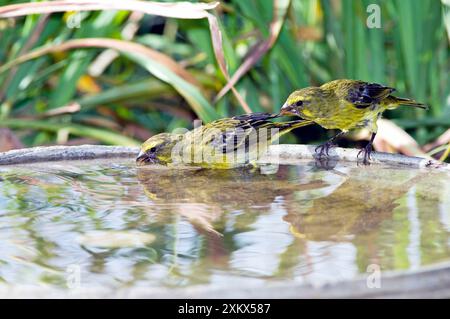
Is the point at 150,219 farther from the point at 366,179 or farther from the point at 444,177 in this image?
the point at 444,177

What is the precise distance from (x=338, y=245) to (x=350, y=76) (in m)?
2.47

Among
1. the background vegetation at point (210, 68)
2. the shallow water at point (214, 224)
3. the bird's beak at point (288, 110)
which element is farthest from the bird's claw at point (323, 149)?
the background vegetation at point (210, 68)

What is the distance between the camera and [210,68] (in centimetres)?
475

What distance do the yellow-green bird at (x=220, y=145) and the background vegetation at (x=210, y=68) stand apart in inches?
28.3

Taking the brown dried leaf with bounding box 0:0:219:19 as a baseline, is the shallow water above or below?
below

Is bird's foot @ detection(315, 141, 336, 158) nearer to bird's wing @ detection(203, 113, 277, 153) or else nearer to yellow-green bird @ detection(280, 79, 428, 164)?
bird's wing @ detection(203, 113, 277, 153)

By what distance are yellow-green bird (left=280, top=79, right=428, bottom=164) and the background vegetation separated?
10.3 inches

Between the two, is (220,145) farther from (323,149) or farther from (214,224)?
(214,224)

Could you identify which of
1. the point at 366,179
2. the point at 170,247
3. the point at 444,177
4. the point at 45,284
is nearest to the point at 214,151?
the point at 366,179

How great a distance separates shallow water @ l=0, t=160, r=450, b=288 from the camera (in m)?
1.50

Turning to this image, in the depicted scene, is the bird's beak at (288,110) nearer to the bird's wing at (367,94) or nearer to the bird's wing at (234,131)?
the bird's wing at (367,94)

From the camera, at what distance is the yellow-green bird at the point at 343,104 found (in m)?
3.13

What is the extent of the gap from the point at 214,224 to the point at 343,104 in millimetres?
1388

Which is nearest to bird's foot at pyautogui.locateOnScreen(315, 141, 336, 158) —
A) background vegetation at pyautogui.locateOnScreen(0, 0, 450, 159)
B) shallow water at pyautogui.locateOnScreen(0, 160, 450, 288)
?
shallow water at pyautogui.locateOnScreen(0, 160, 450, 288)
